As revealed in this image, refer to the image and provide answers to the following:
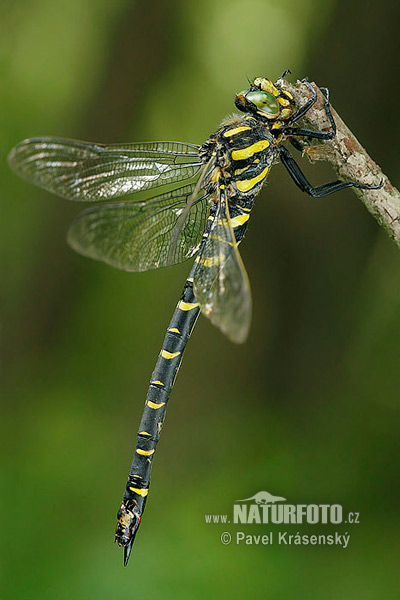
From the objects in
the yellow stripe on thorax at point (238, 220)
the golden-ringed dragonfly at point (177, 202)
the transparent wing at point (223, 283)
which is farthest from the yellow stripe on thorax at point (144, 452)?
the yellow stripe on thorax at point (238, 220)

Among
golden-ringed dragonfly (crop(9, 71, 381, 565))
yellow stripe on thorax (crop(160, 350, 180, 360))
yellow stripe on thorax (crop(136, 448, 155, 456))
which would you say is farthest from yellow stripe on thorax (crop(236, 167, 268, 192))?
yellow stripe on thorax (crop(136, 448, 155, 456))

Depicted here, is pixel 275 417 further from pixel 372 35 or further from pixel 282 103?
pixel 372 35

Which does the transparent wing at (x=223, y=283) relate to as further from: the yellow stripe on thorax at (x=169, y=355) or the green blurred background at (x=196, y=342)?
the green blurred background at (x=196, y=342)

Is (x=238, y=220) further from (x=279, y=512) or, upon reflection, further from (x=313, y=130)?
(x=279, y=512)

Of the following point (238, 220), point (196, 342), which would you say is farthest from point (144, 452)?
point (196, 342)

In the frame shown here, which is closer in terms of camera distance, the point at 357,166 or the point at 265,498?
the point at 357,166

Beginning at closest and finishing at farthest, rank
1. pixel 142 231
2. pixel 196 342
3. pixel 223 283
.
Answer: pixel 223 283
pixel 142 231
pixel 196 342

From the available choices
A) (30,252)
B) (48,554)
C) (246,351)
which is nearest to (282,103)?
(246,351)
